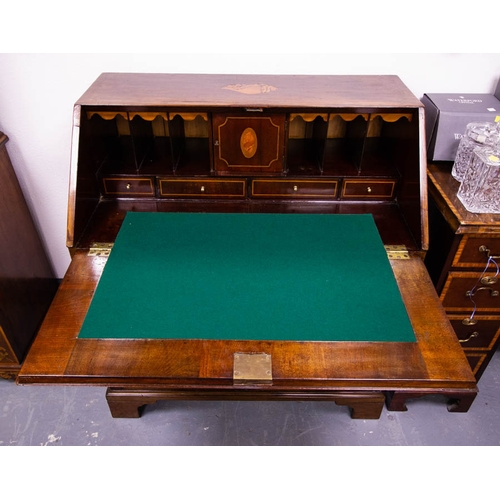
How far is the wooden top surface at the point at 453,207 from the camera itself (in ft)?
4.94

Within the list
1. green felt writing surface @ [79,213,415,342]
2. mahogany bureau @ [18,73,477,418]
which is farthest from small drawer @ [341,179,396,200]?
green felt writing surface @ [79,213,415,342]

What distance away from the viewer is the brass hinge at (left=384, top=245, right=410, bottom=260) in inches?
58.0

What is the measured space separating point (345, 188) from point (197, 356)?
934mm

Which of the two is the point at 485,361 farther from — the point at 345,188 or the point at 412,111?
the point at 412,111

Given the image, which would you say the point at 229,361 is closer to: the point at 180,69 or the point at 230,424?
the point at 230,424

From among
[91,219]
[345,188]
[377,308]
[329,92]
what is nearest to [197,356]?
[377,308]

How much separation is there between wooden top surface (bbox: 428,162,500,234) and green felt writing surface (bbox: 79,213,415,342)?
295 mm

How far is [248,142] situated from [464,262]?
0.96m

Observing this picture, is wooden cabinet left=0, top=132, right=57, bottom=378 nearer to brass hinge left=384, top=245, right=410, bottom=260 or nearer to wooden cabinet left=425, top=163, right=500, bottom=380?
brass hinge left=384, top=245, right=410, bottom=260

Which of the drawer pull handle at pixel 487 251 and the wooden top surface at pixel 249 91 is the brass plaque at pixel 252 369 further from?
the drawer pull handle at pixel 487 251

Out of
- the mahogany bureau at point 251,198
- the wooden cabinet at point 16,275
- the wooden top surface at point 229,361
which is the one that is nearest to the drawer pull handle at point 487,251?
the mahogany bureau at point 251,198

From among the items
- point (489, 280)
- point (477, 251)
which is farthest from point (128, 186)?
point (489, 280)

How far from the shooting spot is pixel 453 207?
5.15ft

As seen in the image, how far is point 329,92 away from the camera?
1571 millimetres
